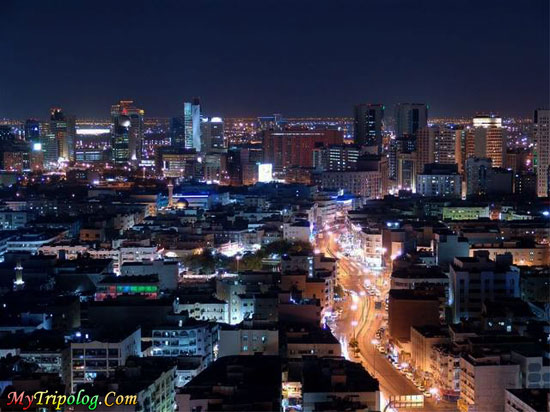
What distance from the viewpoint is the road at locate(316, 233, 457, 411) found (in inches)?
277

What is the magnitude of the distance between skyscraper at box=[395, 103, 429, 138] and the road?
14641 mm

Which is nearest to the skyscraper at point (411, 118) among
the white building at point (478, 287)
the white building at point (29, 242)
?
the white building at point (29, 242)

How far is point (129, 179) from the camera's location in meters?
24.7

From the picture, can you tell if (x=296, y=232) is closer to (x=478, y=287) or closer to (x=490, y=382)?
(x=478, y=287)

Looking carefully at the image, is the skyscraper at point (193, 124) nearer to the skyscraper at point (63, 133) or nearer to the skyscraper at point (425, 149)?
the skyscraper at point (63, 133)

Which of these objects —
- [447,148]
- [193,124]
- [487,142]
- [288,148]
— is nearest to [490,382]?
[447,148]

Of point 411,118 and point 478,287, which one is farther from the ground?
point 411,118

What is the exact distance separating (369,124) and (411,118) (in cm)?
172

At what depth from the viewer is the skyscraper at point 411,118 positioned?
27891 millimetres

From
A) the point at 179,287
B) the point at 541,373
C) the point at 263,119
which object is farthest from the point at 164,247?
the point at 263,119

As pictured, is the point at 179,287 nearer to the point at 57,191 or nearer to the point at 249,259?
the point at 249,259

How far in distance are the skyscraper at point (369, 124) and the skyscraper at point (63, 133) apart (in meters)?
9.94

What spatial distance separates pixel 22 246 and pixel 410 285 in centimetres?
574

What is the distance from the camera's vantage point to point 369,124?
88.1 feet
